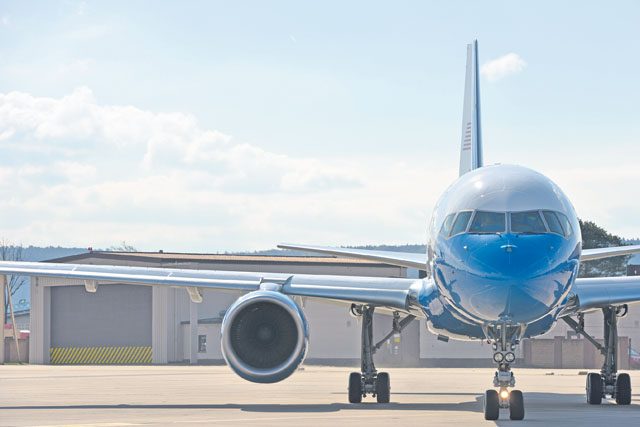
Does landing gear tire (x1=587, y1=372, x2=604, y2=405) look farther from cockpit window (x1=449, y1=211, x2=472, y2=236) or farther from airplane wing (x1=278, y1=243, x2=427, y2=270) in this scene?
cockpit window (x1=449, y1=211, x2=472, y2=236)

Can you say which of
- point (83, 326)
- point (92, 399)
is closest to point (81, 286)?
point (83, 326)

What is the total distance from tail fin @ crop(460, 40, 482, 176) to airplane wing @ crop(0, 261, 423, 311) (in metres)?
6.42

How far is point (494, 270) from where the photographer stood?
57.8ft

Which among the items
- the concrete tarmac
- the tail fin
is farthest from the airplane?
the concrete tarmac

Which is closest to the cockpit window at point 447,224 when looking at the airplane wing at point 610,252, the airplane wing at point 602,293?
the airplane wing at point 602,293

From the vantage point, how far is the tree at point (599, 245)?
100412 mm

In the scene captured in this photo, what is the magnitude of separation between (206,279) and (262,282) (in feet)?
4.38

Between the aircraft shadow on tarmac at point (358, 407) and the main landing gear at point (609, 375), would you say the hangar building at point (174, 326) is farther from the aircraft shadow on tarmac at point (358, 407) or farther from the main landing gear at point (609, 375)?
the aircraft shadow on tarmac at point (358, 407)

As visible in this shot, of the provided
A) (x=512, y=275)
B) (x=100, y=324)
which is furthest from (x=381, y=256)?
(x=100, y=324)

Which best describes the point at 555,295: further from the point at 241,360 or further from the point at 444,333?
the point at 241,360

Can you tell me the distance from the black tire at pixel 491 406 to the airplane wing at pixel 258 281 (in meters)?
4.37

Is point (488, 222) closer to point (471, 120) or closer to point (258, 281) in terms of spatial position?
point (258, 281)

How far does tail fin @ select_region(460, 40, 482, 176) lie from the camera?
29.3 meters

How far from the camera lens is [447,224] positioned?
19.5 metres
